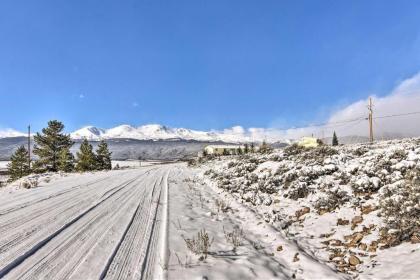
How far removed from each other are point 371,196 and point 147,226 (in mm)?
6281

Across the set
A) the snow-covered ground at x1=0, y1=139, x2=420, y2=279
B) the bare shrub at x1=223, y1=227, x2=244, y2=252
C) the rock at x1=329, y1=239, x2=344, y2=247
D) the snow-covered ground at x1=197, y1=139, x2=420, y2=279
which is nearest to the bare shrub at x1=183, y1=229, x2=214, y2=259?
the snow-covered ground at x1=0, y1=139, x2=420, y2=279

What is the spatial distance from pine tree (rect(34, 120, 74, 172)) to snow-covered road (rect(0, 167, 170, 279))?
4973 centimetres

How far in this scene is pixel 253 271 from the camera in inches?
247

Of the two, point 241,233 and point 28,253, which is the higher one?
point 28,253

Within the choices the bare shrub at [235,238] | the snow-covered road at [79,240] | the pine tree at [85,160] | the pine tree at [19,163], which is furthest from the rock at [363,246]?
the pine tree at [19,163]

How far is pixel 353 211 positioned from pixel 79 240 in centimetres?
688

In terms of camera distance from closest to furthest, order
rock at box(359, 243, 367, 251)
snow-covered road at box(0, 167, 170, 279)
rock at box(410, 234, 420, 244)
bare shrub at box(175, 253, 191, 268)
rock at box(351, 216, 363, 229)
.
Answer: snow-covered road at box(0, 167, 170, 279) < bare shrub at box(175, 253, 191, 268) < rock at box(410, 234, 420, 244) < rock at box(359, 243, 367, 251) < rock at box(351, 216, 363, 229)

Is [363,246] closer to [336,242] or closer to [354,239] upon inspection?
[354,239]

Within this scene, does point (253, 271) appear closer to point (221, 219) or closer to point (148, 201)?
point (221, 219)

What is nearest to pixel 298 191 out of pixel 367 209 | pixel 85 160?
pixel 367 209

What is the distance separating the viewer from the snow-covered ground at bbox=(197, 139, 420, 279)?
6816 millimetres

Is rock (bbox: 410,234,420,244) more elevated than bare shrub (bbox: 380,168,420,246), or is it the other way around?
bare shrub (bbox: 380,168,420,246)

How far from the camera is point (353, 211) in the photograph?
9.88 metres

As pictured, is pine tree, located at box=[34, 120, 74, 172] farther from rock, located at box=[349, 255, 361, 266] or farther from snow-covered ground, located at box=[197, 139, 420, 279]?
rock, located at box=[349, 255, 361, 266]
